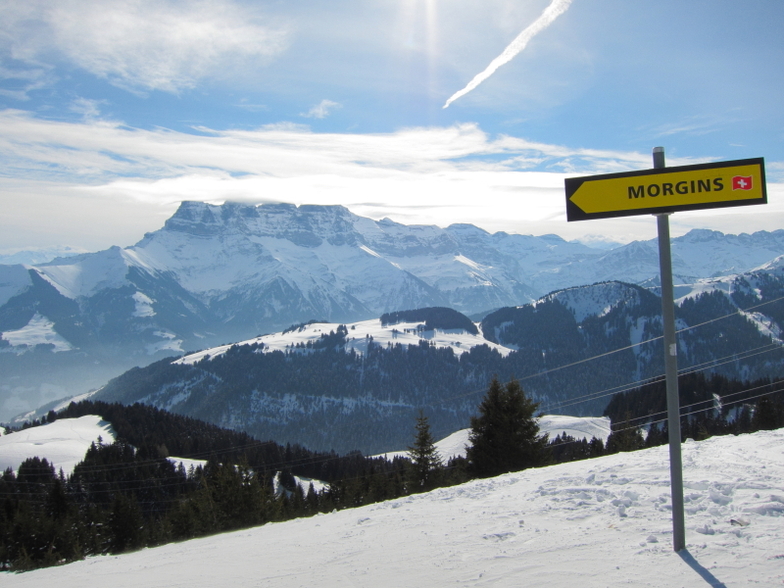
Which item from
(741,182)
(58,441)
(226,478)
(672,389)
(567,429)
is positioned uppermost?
(741,182)

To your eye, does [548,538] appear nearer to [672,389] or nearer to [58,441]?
[672,389]

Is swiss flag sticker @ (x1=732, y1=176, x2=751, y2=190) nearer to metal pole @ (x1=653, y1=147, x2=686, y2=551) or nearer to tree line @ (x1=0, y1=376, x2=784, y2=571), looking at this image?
metal pole @ (x1=653, y1=147, x2=686, y2=551)

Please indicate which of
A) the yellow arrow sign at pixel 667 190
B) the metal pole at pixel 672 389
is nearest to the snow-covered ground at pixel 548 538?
the metal pole at pixel 672 389

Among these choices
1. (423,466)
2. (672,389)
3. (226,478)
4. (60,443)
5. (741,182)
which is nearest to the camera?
(741,182)

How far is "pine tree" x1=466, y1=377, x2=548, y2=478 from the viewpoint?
1102 inches

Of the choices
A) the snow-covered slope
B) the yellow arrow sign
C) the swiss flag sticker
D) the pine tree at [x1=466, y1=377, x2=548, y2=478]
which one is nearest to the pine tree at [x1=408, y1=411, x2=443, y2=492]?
the pine tree at [x1=466, y1=377, x2=548, y2=478]

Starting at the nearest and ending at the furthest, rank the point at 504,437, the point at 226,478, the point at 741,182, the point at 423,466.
Result: 1. the point at 741,182
2. the point at 504,437
3. the point at 423,466
4. the point at 226,478

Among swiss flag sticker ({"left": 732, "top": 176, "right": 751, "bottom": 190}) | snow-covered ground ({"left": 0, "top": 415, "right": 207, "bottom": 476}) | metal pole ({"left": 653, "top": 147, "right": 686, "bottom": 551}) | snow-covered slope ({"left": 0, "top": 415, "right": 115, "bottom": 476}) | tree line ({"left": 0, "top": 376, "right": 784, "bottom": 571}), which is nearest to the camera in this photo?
swiss flag sticker ({"left": 732, "top": 176, "right": 751, "bottom": 190})

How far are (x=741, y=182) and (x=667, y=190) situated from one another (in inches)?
31.1

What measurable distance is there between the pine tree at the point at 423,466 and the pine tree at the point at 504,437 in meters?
8.55

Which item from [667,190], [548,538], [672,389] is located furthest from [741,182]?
[548,538]

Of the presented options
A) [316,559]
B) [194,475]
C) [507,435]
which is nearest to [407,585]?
[316,559]

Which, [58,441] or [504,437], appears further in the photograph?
[58,441]

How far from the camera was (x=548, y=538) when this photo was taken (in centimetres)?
772
